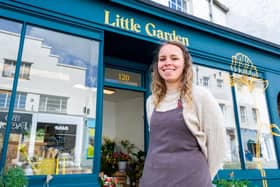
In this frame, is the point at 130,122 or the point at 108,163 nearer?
the point at 108,163

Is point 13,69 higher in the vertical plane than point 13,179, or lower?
higher

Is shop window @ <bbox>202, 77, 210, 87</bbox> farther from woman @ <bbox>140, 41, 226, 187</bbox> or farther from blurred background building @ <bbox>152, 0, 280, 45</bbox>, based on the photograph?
blurred background building @ <bbox>152, 0, 280, 45</bbox>

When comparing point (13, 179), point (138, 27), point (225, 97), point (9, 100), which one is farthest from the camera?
point (225, 97)

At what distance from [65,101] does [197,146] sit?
2271 mm

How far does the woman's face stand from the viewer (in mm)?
1234

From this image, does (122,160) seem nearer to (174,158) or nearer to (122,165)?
(122,165)

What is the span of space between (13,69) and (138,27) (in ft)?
6.38

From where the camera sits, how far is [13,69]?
2672 millimetres

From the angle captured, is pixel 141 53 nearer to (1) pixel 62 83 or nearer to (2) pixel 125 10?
(2) pixel 125 10

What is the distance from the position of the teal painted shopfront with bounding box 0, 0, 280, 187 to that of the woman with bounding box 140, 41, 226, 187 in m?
1.93

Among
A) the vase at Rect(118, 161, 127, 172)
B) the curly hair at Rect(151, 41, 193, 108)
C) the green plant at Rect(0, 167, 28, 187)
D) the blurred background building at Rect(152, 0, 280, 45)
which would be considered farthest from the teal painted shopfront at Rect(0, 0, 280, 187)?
the vase at Rect(118, 161, 127, 172)

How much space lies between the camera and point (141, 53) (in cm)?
407

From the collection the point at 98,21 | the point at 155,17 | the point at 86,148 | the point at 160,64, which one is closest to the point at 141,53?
the point at 155,17

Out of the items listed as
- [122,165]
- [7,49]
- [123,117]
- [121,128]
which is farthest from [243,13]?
[7,49]
